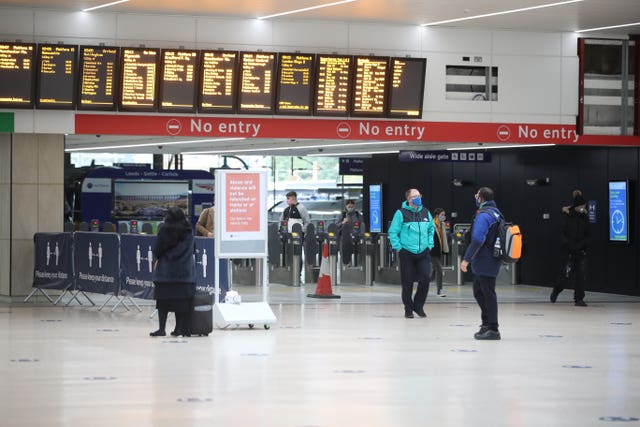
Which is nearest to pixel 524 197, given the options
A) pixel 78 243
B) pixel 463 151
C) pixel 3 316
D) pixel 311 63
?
pixel 463 151

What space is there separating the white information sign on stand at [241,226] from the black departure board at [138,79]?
3.27 metres

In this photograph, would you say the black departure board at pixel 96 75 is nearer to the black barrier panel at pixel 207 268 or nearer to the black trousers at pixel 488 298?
the black barrier panel at pixel 207 268

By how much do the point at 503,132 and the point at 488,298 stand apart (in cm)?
642

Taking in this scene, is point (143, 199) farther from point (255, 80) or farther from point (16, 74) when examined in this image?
point (16, 74)

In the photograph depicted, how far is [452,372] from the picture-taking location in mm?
10273

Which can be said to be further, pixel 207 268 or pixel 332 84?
pixel 332 84

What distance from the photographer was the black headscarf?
1354cm

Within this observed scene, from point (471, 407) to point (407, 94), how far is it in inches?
411

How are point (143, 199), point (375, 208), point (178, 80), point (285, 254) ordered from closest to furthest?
point (178, 80) < point (285, 254) < point (375, 208) < point (143, 199)

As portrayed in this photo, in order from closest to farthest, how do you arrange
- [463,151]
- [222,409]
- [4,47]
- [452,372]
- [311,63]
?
[222,409]
[452,372]
[4,47]
[311,63]
[463,151]

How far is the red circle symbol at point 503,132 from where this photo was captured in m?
19.1

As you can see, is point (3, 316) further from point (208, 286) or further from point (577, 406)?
point (577, 406)

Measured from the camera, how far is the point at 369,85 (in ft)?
59.5

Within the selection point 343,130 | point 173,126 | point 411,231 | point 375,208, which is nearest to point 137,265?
point 173,126
